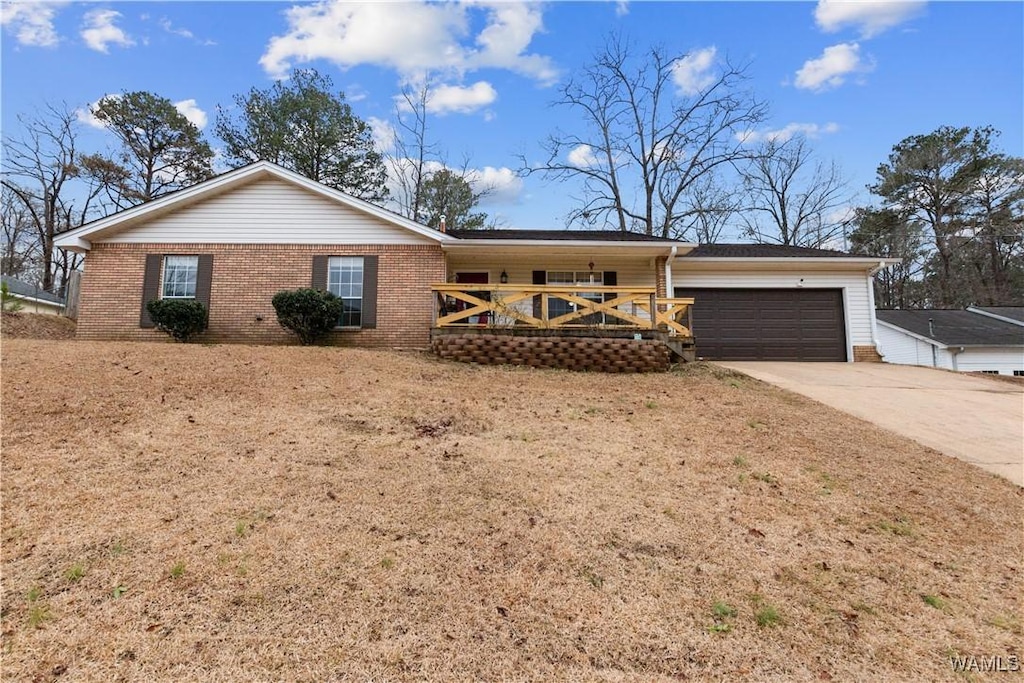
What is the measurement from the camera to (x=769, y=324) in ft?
46.3

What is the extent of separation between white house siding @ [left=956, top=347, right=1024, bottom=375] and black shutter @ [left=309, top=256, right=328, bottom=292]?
1980cm

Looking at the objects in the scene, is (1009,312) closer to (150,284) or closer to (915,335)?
(915,335)

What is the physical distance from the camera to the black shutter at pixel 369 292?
12.2 m

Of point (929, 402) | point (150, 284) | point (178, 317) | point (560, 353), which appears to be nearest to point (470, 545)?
point (560, 353)

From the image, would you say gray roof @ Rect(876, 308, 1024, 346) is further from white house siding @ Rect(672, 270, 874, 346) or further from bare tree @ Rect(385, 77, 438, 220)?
bare tree @ Rect(385, 77, 438, 220)

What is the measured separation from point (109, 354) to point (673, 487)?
903cm

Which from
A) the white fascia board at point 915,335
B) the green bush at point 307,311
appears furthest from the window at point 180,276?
the white fascia board at point 915,335

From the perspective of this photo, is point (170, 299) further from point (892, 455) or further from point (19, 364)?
point (892, 455)

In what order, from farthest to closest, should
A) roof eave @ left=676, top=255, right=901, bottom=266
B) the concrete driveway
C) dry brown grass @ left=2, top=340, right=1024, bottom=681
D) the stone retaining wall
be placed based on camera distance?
roof eave @ left=676, top=255, right=901, bottom=266
the stone retaining wall
the concrete driveway
dry brown grass @ left=2, top=340, right=1024, bottom=681

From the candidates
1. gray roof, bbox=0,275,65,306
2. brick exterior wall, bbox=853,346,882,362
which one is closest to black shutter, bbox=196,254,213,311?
gray roof, bbox=0,275,65,306

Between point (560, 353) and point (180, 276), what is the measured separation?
9.47 metres

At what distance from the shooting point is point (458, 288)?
11.0 metres

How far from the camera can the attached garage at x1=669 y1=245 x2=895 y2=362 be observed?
46.0 feet

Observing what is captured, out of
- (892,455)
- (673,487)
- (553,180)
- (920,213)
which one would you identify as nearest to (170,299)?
(673,487)
